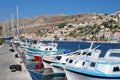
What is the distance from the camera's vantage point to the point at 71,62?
35781 mm

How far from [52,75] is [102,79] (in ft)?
45.0

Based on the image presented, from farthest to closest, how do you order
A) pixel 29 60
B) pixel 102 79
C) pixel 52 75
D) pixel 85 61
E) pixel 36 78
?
pixel 29 60 → pixel 52 75 → pixel 36 78 → pixel 85 61 → pixel 102 79

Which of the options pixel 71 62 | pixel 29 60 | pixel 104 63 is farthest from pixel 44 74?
pixel 29 60

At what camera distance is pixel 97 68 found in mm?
29578

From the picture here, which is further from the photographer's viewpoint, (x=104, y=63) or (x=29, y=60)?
(x=29, y=60)

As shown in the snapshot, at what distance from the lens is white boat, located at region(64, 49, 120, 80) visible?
28.6 meters

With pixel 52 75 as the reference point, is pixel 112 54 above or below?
above

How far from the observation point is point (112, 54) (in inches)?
1304

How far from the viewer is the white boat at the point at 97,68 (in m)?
28.6

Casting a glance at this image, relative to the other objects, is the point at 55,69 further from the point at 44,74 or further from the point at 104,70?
the point at 104,70

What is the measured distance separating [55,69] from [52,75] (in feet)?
6.96

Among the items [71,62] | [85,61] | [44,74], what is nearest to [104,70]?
[85,61]

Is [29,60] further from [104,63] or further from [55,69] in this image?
[104,63]

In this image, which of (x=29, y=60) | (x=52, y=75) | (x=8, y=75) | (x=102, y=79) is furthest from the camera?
(x=29, y=60)
